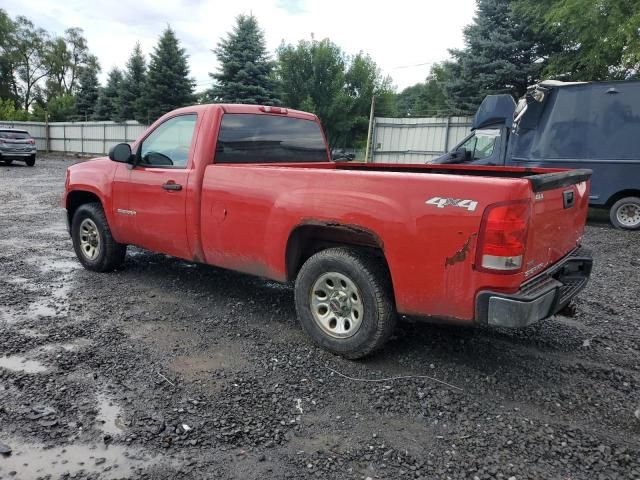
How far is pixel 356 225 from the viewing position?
3482mm

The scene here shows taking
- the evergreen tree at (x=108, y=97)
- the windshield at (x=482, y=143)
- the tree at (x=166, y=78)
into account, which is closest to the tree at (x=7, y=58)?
the evergreen tree at (x=108, y=97)

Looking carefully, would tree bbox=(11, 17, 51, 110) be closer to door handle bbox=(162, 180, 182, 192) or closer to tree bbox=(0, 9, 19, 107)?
tree bbox=(0, 9, 19, 107)

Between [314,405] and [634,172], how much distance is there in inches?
345

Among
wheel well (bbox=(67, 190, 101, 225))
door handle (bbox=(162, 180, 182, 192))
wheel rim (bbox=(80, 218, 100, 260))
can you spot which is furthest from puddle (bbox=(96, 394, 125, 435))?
wheel well (bbox=(67, 190, 101, 225))

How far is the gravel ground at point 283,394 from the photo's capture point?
8.56 ft

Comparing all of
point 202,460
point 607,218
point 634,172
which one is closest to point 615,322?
point 202,460

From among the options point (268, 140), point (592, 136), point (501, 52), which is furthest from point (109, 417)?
→ point (501, 52)

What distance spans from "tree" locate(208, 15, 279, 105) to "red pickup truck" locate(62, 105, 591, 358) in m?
Answer: 20.6

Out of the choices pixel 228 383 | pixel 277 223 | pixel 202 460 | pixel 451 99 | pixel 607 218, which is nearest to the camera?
pixel 202 460

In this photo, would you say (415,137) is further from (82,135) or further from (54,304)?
(82,135)

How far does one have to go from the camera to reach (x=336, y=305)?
3.78 m

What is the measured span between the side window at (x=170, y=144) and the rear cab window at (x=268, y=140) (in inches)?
13.3

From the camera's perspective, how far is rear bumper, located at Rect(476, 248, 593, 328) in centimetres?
295

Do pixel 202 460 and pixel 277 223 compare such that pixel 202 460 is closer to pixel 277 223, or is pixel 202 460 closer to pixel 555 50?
pixel 277 223
